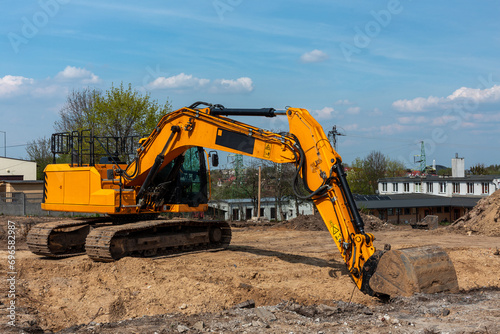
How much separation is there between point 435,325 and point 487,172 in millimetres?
78060

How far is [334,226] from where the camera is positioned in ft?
27.4

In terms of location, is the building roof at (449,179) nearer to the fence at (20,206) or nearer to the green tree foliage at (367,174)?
the green tree foliage at (367,174)

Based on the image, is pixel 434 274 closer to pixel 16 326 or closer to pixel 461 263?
pixel 461 263

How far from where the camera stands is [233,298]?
835cm

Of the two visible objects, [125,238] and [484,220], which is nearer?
[125,238]

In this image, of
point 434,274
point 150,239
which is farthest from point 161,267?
point 434,274

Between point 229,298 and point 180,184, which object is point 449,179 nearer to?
point 180,184

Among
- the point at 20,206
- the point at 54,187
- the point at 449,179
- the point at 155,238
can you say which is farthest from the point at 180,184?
the point at 449,179

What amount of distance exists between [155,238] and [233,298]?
4608 millimetres

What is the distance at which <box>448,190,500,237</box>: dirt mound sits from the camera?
2032 centimetres

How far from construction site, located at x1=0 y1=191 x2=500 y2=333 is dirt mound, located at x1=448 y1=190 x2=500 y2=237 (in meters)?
8.10

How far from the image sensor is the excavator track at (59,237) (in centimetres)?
1273

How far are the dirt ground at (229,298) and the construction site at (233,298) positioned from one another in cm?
2

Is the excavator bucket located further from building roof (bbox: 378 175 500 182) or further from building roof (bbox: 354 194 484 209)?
building roof (bbox: 378 175 500 182)
